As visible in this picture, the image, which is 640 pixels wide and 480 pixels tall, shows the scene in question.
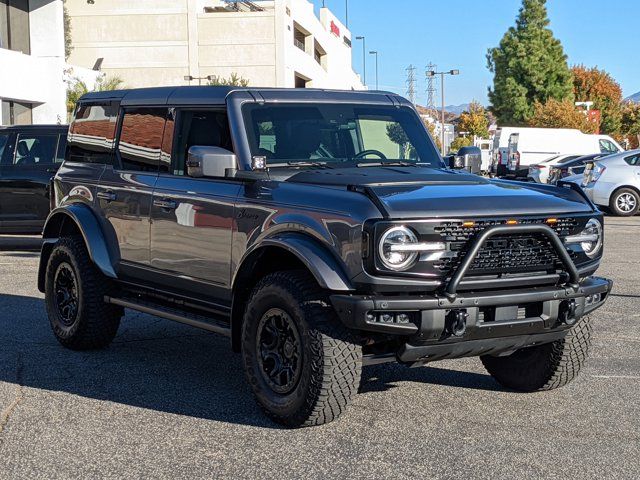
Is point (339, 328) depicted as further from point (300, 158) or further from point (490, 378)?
point (490, 378)

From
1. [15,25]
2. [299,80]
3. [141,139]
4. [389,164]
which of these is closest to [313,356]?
[389,164]

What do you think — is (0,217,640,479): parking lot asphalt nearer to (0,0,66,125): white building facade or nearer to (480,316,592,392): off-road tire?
(480,316,592,392): off-road tire

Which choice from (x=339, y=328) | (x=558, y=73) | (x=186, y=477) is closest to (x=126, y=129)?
(x=339, y=328)

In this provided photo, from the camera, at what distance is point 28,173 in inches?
606

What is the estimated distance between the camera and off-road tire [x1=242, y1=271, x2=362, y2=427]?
5582 millimetres

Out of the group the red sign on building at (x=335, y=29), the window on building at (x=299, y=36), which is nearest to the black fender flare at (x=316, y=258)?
the window on building at (x=299, y=36)

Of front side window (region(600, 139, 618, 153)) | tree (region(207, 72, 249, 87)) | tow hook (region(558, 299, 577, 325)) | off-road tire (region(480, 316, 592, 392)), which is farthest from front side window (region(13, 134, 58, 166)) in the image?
tree (region(207, 72, 249, 87))

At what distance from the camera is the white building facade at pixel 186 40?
217 ft

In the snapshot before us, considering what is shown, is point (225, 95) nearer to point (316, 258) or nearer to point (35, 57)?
point (316, 258)

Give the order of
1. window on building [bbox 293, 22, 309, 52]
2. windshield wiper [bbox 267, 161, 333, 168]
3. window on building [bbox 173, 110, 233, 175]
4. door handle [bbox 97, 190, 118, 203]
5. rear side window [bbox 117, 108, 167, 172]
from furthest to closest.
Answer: window on building [bbox 293, 22, 309, 52]
door handle [bbox 97, 190, 118, 203]
rear side window [bbox 117, 108, 167, 172]
window on building [bbox 173, 110, 233, 175]
windshield wiper [bbox 267, 161, 333, 168]

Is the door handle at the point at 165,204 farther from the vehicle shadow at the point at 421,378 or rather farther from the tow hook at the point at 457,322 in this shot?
the tow hook at the point at 457,322

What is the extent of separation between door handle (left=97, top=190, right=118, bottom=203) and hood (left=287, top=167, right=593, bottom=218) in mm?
1850

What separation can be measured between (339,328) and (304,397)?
43cm

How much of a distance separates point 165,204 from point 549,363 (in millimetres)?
A: 2721
